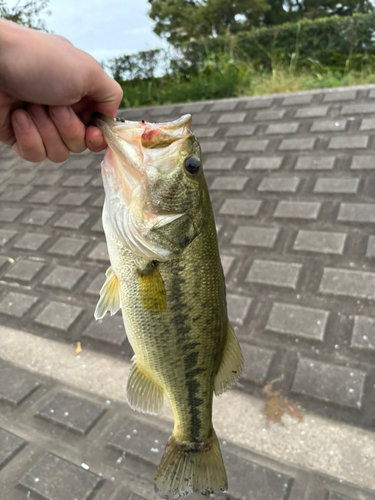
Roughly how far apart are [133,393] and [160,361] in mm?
191

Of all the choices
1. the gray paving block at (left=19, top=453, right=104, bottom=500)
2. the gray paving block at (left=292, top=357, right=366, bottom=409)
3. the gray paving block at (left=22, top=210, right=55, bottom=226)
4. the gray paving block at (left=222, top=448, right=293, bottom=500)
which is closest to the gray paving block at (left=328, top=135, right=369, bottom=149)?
the gray paving block at (left=292, top=357, right=366, bottom=409)

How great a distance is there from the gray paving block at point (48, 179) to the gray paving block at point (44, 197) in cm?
26

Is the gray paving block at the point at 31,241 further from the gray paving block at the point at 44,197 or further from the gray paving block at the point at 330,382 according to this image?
the gray paving block at the point at 330,382

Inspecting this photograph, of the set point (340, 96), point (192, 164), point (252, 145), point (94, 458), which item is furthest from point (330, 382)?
point (340, 96)

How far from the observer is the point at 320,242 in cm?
374

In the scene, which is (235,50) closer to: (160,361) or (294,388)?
(294,388)

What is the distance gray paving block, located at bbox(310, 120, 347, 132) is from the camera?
5.16 metres

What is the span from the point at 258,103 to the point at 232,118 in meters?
0.58

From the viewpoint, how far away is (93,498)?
7.47 ft

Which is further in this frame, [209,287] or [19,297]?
[19,297]

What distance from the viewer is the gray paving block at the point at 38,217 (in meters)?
5.10

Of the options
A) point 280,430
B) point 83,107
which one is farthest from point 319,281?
point 83,107

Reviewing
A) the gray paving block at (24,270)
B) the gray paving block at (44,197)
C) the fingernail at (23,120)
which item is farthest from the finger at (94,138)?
the gray paving block at (44,197)

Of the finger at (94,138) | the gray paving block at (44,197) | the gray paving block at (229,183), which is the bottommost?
the gray paving block at (44,197)
